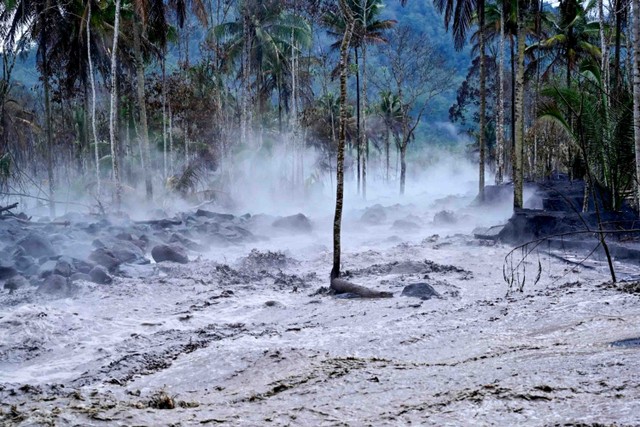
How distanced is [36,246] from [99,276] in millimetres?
3237

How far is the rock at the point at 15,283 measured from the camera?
10.1 meters

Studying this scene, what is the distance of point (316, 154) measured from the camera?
1982 inches

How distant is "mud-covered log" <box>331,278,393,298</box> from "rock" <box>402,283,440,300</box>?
27 centimetres

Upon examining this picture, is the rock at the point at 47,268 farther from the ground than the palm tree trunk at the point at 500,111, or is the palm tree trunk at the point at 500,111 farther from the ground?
the palm tree trunk at the point at 500,111

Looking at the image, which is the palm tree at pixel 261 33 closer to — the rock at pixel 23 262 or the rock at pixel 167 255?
the rock at pixel 167 255

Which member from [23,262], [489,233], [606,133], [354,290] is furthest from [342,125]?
[489,233]

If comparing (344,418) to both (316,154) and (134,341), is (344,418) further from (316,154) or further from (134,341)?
(316,154)

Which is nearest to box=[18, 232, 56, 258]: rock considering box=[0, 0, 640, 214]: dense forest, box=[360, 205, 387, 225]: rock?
box=[0, 0, 640, 214]: dense forest

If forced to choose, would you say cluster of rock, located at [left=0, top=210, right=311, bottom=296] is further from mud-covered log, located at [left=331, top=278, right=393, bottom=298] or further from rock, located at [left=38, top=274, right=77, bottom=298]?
mud-covered log, located at [left=331, top=278, right=393, bottom=298]

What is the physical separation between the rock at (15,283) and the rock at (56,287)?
62 cm

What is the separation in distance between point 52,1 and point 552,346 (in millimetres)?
21119

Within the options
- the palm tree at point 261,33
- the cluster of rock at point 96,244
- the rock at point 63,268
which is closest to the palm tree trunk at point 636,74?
the cluster of rock at point 96,244

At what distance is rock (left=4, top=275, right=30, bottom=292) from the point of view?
10.1m

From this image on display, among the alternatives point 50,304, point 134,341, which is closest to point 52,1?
point 50,304
